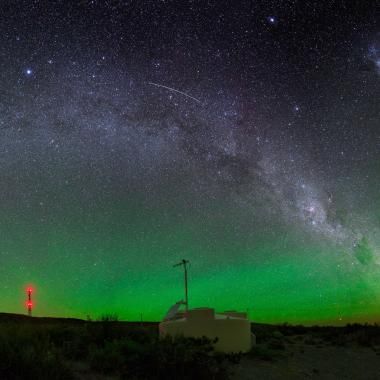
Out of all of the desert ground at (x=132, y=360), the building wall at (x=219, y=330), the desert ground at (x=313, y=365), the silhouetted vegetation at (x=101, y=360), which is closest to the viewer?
the silhouetted vegetation at (x=101, y=360)

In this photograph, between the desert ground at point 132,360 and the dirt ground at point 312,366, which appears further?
the dirt ground at point 312,366

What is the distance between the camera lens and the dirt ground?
1568 centimetres

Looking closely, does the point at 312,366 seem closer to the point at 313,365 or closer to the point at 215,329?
the point at 313,365

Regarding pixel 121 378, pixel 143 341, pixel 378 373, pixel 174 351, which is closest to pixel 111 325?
pixel 143 341

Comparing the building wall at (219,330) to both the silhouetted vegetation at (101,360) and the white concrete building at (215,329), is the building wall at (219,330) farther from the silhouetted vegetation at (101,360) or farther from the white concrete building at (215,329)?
the silhouetted vegetation at (101,360)

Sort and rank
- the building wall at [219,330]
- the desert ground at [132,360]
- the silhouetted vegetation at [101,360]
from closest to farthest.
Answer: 1. the silhouetted vegetation at [101,360]
2. the desert ground at [132,360]
3. the building wall at [219,330]

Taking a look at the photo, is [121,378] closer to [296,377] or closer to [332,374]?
[296,377]

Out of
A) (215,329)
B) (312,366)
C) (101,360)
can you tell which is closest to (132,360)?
(101,360)

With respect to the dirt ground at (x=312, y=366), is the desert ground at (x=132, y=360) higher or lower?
higher

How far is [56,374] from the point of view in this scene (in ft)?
31.3

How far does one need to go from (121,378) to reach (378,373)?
11.4 metres

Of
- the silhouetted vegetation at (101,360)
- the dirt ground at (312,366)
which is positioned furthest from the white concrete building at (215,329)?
Answer: the silhouetted vegetation at (101,360)

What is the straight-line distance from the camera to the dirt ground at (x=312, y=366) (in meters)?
15.7

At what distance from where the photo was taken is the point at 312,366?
61.1 feet
